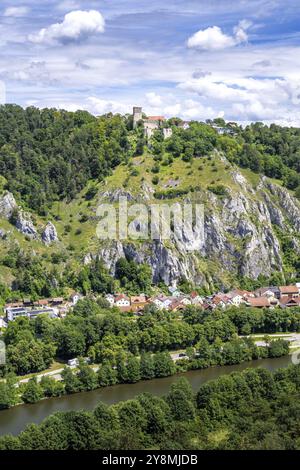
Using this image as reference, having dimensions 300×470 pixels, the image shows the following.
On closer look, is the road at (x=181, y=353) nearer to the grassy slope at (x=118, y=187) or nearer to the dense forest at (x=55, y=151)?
the grassy slope at (x=118, y=187)

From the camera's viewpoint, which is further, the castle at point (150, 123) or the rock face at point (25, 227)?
the castle at point (150, 123)

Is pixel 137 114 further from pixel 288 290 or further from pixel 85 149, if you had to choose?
pixel 288 290

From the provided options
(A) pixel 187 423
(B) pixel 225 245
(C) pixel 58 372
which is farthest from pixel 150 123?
(A) pixel 187 423

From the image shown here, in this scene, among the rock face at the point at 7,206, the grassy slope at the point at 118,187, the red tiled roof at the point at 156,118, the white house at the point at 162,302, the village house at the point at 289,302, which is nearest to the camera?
the white house at the point at 162,302

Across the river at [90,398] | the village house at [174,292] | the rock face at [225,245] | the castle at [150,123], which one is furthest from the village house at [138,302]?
the castle at [150,123]

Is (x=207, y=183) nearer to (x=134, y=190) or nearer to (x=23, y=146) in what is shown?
(x=134, y=190)
